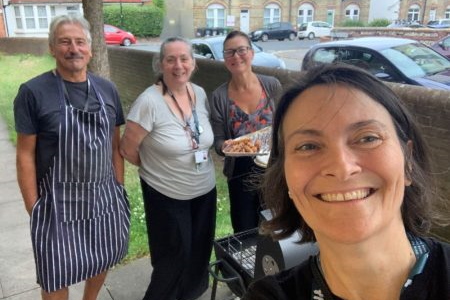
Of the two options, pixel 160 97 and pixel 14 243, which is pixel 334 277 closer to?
pixel 160 97

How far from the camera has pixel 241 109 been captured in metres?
3.04

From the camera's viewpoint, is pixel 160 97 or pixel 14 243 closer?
pixel 160 97

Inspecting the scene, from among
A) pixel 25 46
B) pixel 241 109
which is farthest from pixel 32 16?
pixel 241 109

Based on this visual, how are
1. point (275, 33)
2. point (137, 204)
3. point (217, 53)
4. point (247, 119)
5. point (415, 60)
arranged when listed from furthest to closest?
point (275, 33) < point (217, 53) < point (415, 60) < point (137, 204) < point (247, 119)

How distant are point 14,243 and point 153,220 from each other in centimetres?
207

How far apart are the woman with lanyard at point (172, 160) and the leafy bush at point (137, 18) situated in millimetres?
39007

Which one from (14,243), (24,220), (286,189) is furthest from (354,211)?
(24,220)

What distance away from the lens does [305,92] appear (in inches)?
52.0

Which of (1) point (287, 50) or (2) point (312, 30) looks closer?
(1) point (287, 50)

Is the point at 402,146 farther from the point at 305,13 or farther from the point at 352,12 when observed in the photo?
the point at 352,12

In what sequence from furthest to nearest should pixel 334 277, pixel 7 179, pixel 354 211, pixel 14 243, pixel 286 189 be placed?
1. pixel 7 179
2. pixel 14 243
3. pixel 286 189
4. pixel 334 277
5. pixel 354 211

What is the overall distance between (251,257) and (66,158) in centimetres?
114

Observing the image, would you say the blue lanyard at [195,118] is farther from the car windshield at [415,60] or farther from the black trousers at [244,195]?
the car windshield at [415,60]

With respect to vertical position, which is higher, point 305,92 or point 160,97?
point 305,92
